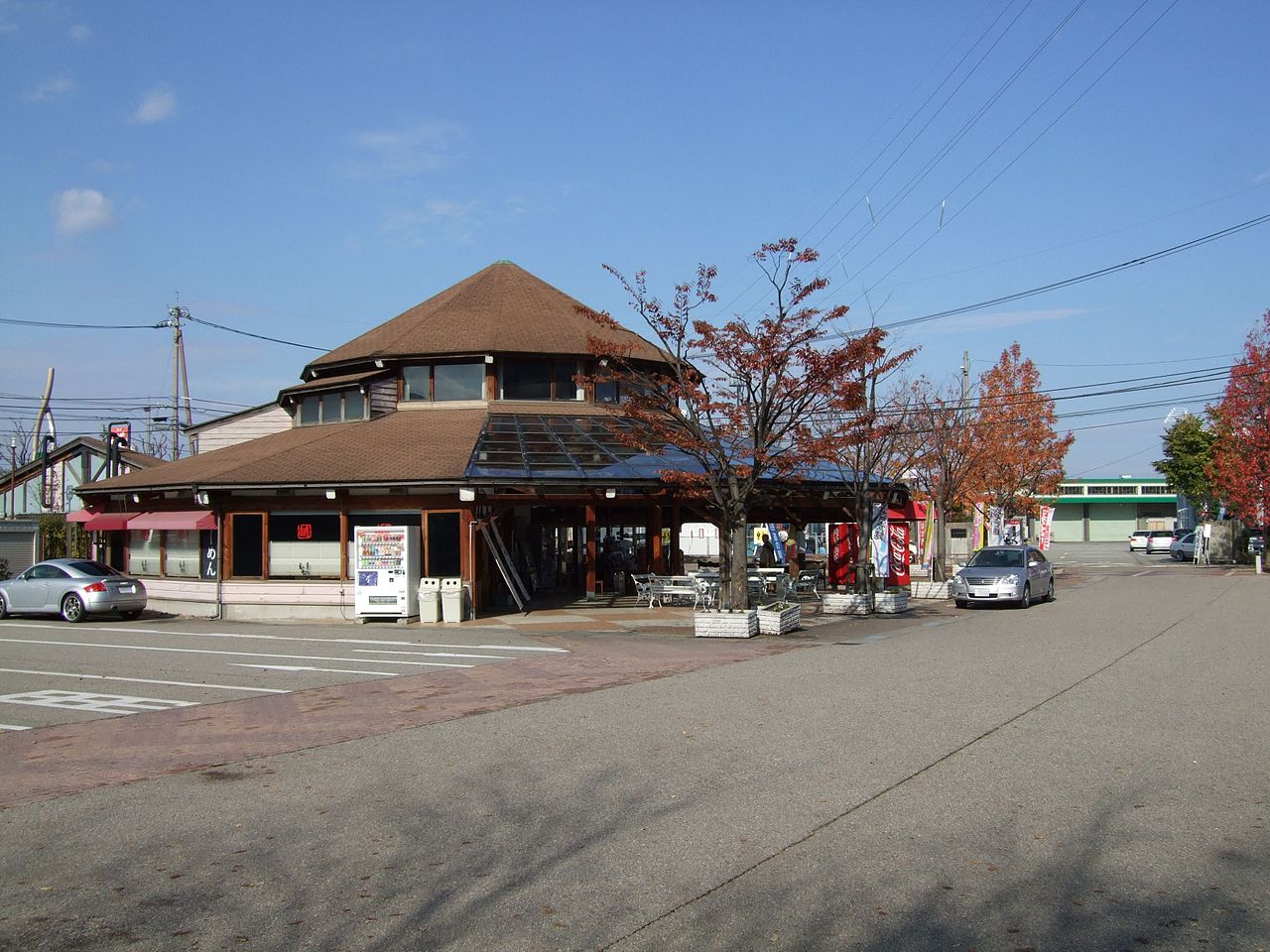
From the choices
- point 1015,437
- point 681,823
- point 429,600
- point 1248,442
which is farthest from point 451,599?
point 1248,442

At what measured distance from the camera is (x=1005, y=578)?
88.4 feet

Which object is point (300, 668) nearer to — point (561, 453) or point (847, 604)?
point (561, 453)

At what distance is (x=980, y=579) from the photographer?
2722 cm

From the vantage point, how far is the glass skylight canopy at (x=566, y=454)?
2405cm

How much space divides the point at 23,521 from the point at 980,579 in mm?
33413

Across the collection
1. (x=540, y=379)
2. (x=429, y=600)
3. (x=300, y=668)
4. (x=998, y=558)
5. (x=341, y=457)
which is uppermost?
(x=540, y=379)

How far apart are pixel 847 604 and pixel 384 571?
11129 mm

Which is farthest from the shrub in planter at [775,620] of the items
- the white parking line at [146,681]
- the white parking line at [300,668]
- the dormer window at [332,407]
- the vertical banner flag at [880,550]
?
the dormer window at [332,407]

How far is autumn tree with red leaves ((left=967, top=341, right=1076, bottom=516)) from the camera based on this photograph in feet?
135

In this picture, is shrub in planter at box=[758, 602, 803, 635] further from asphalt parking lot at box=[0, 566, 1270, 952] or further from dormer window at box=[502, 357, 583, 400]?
dormer window at box=[502, 357, 583, 400]

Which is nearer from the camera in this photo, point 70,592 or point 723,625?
point 723,625

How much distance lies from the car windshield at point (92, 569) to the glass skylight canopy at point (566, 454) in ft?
30.4

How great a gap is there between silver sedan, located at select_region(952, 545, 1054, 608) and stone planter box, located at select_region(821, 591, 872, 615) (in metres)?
3.43

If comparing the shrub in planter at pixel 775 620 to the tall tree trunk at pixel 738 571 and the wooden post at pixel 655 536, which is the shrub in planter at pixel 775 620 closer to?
the tall tree trunk at pixel 738 571
